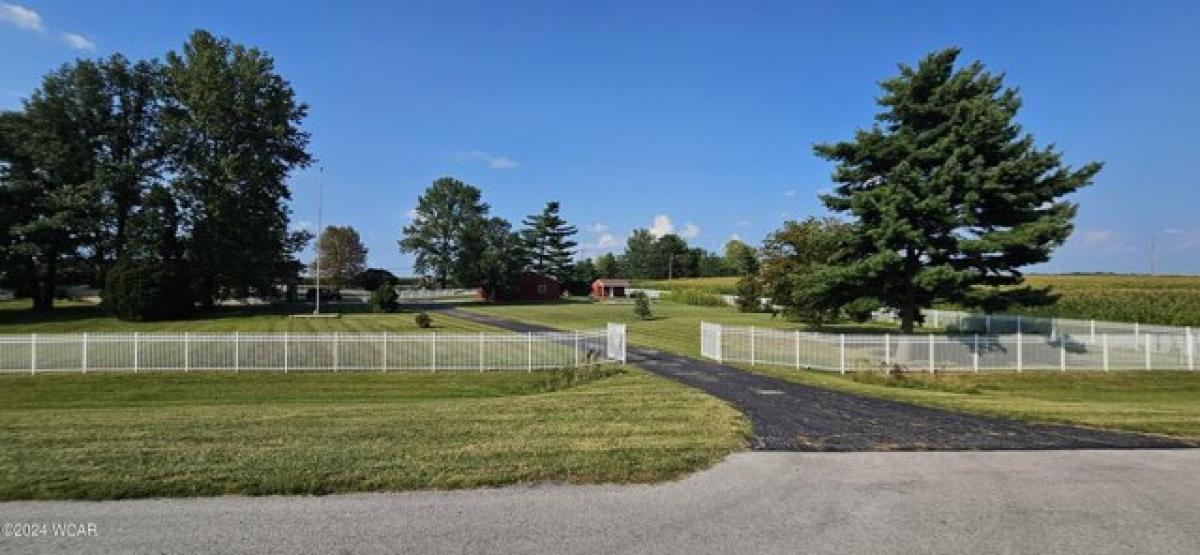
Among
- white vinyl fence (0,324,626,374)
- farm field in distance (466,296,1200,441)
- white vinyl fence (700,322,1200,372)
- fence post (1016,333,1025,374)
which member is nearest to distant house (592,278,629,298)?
farm field in distance (466,296,1200,441)

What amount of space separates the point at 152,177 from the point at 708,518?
4846cm

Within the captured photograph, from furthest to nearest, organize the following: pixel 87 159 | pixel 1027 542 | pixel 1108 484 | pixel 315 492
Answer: pixel 87 159 < pixel 1108 484 < pixel 315 492 < pixel 1027 542

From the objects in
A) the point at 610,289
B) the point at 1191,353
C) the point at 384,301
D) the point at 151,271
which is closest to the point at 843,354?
the point at 1191,353

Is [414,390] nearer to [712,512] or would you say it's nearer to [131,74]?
[712,512]

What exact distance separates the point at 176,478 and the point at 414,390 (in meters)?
9.45

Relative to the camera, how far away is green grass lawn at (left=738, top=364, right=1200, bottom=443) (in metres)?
10.2

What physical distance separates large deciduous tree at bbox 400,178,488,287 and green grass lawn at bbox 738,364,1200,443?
5896 centimetres

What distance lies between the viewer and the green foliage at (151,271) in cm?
3609

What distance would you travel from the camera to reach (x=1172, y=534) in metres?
5.19

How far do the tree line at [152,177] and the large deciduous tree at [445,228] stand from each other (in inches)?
1084

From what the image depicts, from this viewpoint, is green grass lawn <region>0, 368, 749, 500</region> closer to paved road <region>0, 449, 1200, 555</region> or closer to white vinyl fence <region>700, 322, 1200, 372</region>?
paved road <region>0, 449, 1200, 555</region>

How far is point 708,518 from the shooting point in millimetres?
5469

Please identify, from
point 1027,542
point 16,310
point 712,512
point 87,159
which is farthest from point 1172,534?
point 16,310

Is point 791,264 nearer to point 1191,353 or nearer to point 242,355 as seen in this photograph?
point 1191,353
